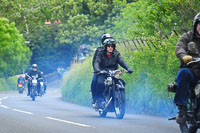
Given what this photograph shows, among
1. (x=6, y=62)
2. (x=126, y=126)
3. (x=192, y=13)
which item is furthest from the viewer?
(x=6, y=62)

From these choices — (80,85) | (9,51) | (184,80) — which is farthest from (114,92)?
(9,51)

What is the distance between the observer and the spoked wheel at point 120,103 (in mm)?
12757

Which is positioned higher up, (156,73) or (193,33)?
(193,33)

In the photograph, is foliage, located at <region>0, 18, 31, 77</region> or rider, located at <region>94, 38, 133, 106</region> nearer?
rider, located at <region>94, 38, 133, 106</region>

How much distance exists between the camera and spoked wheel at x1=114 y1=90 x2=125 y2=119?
502 inches

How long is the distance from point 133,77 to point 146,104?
6.28 feet

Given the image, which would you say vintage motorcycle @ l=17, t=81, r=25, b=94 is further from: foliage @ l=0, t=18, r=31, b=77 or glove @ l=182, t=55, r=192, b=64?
glove @ l=182, t=55, r=192, b=64

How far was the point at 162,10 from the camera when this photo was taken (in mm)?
17453

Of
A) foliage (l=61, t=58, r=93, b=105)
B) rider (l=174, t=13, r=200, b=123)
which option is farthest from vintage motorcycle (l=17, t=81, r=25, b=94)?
rider (l=174, t=13, r=200, b=123)

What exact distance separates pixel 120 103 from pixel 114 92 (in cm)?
39

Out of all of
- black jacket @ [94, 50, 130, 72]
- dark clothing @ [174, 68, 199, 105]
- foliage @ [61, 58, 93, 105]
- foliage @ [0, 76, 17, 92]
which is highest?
black jacket @ [94, 50, 130, 72]

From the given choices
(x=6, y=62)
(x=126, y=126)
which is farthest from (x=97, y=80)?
(x=6, y=62)

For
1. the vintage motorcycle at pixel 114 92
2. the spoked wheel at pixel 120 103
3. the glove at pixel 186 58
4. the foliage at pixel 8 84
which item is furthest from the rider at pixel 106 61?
the foliage at pixel 8 84

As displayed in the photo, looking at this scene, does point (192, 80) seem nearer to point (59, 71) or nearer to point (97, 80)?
point (97, 80)
